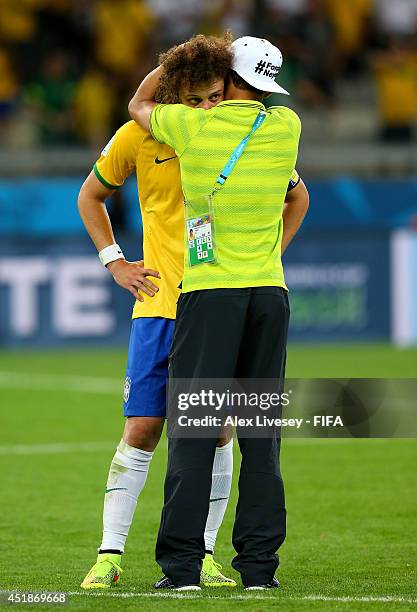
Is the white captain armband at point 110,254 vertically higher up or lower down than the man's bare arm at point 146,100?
lower down

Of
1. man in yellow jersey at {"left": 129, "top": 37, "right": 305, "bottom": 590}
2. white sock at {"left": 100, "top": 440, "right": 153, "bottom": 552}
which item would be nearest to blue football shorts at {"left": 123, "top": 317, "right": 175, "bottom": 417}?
white sock at {"left": 100, "top": 440, "right": 153, "bottom": 552}

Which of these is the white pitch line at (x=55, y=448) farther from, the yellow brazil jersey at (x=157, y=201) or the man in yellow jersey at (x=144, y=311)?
the yellow brazil jersey at (x=157, y=201)

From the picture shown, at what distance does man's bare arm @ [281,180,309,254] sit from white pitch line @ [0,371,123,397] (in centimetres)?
856

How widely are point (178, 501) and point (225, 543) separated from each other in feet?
6.17

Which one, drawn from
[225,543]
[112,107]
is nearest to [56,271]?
[112,107]

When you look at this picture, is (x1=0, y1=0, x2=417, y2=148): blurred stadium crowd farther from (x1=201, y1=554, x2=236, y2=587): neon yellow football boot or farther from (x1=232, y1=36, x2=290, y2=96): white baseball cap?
(x1=232, y1=36, x2=290, y2=96): white baseball cap

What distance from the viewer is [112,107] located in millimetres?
20656

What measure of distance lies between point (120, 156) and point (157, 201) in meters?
0.25

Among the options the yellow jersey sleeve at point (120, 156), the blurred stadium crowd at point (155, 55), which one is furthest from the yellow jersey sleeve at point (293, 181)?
the blurred stadium crowd at point (155, 55)

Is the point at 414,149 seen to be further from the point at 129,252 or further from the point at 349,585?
the point at 349,585

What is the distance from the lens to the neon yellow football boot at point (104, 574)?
5582 mm

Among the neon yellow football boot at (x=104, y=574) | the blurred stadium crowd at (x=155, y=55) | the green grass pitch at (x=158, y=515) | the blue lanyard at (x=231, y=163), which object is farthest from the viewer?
the blurred stadium crowd at (x=155, y=55)

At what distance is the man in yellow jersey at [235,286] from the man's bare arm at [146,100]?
12 centimetres

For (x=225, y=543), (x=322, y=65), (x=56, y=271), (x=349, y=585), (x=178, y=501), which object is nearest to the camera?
(x=178, y=501)
